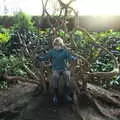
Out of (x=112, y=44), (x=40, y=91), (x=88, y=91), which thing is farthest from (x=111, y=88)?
(x=112, y=44)

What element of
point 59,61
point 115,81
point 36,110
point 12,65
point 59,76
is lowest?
point 36,110

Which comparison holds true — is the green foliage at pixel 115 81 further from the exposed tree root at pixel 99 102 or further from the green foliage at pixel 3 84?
the green foliage at pixel 3 84

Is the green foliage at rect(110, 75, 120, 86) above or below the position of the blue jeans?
below

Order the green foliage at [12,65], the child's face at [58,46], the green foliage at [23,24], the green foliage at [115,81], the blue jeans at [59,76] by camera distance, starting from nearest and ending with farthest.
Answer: the child's face at [58,46] < the blue jeans at [59,76] < the green foliage at [115,81] < the green foliage at [12,65] < the green foliage at [23,24]

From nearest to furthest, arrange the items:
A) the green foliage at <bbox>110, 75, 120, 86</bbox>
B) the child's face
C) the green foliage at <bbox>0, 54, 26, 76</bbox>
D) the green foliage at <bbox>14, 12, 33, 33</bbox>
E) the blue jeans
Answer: the child's face
the blue jeans
the green foliage at <bbox>110, 75, 120, 86</bbox>
the green foliage at <bbox>0, 54, 26, 76</bbox>
the green foliage at <bbox>14, 12, 33, 33</bbox>

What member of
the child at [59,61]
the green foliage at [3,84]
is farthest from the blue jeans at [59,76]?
the green foliage at [3,84]

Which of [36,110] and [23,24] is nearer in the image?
[36,110]

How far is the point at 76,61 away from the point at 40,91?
1.33 metres

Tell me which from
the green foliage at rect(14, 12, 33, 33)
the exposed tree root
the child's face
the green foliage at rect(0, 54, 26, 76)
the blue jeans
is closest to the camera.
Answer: the child's face

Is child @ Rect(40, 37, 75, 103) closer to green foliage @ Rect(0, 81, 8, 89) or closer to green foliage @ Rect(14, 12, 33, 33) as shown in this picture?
green foliage @ Rect(0, 81, 8, 89)

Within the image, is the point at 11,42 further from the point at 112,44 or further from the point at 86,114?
the point at 86,114

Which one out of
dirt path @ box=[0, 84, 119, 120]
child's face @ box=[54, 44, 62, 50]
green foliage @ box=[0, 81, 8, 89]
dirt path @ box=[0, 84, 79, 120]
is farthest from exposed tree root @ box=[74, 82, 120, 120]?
green foliage @ box=[0, 81, 8, 89]

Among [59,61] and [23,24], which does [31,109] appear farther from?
[23,24]

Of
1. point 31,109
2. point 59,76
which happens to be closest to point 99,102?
point 59,76
